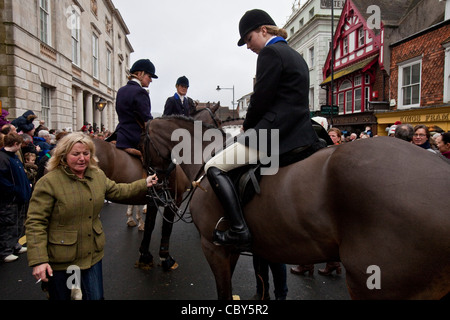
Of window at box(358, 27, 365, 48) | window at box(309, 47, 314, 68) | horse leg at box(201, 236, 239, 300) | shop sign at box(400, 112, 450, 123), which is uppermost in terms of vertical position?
window at box(309, 47, 314, 68)

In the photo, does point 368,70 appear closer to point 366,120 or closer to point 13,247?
point 366,120

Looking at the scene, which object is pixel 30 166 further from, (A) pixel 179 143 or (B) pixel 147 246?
(A) pixel 179 143

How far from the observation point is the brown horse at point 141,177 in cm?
439

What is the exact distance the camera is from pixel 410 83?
51.4 feet

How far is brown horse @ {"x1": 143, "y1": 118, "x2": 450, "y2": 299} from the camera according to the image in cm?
161

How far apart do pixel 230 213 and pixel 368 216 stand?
1.05m

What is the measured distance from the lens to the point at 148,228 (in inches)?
175

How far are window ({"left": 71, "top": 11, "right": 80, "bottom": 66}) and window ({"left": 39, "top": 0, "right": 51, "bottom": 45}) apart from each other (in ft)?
16.4

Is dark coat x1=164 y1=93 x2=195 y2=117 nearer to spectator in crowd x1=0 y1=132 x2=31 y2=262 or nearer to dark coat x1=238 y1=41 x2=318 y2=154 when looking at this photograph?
spectator in crowd x1=0 y1=132 x2=31 y2=262

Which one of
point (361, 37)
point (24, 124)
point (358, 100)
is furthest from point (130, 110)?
point (361, 37)

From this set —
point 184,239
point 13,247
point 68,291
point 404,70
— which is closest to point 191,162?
point 68,291

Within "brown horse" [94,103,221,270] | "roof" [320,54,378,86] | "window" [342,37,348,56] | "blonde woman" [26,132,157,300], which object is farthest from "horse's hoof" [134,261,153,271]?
Answer: "window" [342,37,348,56]

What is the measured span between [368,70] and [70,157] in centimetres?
2154
